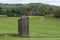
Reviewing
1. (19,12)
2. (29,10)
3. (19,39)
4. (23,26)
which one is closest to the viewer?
(19,39)

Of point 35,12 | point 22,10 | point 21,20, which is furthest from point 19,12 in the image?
point 21,20

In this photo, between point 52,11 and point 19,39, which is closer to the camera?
point 19,39

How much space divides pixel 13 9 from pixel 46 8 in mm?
7556

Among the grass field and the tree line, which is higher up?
the tree line

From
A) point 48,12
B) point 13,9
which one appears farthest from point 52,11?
point 13,9

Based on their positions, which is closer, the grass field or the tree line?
the grass field

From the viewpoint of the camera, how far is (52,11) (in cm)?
5634

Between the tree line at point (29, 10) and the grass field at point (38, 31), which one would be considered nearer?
the grass field at point (38, 31)

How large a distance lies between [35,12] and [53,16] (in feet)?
14.2

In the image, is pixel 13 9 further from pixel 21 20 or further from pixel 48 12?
pixel 21 20

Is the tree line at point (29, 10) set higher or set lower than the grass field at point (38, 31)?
higher

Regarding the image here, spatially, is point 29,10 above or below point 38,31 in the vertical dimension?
above

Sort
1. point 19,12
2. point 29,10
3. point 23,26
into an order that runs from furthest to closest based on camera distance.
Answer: point 29,10 < point 19,12 < point 23,26

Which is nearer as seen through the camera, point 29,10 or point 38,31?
point 38,31
